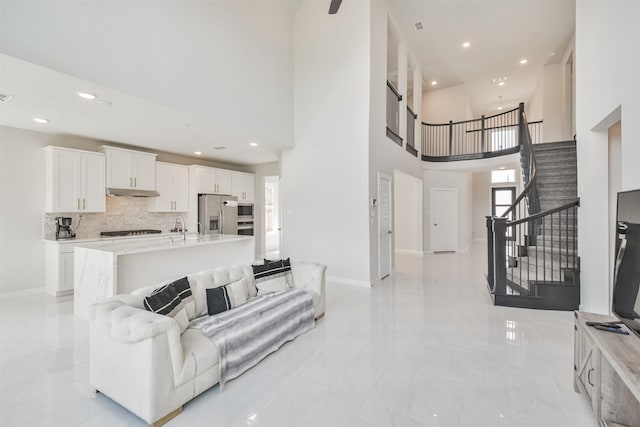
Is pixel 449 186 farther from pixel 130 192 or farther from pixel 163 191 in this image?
pixel 130 192

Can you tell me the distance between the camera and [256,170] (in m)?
8.37

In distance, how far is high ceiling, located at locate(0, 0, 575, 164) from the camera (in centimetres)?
289

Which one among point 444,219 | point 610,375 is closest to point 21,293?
point 610,375

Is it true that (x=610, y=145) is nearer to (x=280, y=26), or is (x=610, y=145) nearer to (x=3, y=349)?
(x=280, y=26)

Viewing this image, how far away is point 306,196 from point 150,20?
11.5 ft

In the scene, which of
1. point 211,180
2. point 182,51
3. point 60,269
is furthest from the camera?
point 211,180

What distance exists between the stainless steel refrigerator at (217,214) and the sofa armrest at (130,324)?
511 cm

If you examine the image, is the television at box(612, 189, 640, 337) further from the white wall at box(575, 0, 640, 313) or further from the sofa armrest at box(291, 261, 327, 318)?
the sofa armrest at box(291, 261, 327, 318)

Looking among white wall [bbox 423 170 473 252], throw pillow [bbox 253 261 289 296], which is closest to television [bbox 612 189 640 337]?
throw pillow [bbox 253 261 289 296]

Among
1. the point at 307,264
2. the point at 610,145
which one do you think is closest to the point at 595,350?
the point at 307,264

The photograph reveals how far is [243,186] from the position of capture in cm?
799

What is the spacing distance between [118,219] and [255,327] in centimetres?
499

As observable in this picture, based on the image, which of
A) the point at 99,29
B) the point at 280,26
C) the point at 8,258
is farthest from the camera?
the point at 280,26

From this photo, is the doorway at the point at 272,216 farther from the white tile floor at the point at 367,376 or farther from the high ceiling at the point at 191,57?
the white tile floor at the point at 367,376
